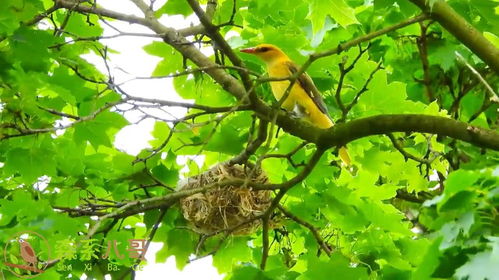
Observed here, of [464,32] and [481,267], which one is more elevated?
[464,32]

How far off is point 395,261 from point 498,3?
96 centimetres

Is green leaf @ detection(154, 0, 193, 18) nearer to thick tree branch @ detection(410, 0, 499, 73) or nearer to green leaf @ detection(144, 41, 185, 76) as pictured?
green leaf @ detection(144, 41, 185, 76)

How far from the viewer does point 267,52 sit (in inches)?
119

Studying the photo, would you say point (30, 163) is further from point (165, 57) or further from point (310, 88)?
point (310, 88)

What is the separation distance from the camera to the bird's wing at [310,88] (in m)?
2.93

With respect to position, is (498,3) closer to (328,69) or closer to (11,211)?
(328,69)

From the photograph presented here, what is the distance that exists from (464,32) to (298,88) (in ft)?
3.43

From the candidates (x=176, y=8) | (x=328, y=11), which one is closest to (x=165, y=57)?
(x=176, y=8)

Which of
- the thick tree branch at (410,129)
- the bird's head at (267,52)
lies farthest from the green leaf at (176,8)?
the thick tree branch at (410,129)

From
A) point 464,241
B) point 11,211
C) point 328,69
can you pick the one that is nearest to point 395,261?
point 328,69

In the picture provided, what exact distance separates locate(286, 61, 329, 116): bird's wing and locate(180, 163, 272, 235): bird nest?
17.4 inches

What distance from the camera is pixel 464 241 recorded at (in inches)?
54.1

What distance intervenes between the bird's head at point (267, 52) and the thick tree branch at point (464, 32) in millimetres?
839

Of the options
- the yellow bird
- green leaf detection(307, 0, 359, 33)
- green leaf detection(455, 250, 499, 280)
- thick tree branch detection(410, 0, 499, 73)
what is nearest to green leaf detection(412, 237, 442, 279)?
green leaf detection(455, 250, 499, 280)
